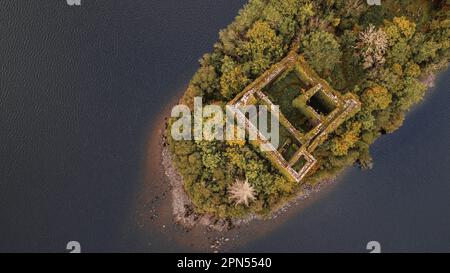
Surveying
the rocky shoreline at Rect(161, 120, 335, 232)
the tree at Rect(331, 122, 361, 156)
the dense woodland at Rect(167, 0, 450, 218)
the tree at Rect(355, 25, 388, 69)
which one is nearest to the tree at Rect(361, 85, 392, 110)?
the dense woodland at Rect(167, 0, 450, 218)

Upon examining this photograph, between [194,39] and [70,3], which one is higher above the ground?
[70,3]

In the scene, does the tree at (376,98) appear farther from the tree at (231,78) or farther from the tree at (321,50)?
the tree at (231,78)

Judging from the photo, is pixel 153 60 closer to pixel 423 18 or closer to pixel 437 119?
pixel 423 18

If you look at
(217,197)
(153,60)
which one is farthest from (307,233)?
(153,60)

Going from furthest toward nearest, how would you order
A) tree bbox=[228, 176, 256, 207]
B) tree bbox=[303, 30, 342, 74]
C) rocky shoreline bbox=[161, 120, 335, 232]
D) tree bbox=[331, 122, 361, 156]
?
rocky shoreline bbox=[161, 120, 335, 232]
tree bbox=[331, 122, 361, 156]
tree bbox=[228, 176, 256, 207]
tree bbox=[303, 30, 342, 74]

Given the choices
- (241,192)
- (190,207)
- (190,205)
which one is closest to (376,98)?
(241,192)

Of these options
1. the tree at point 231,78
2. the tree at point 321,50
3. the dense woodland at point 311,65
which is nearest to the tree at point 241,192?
the dense woodland at point 311,65

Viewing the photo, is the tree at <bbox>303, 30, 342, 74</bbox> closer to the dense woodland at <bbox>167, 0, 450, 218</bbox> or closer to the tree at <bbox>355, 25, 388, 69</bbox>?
the dense woodland at <bbox>167, 0, 450, 218</bbox>
